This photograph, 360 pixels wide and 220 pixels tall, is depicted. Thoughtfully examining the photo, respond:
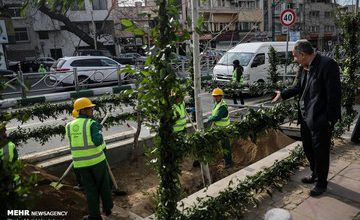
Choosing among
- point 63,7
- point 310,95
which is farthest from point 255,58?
point 63,7

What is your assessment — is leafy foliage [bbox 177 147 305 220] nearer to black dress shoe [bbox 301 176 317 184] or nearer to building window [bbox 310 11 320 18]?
black dress shoe [bbox 301 176 317 184]

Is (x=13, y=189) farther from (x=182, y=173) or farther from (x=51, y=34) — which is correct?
(x=51, y=34)

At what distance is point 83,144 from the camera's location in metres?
4.26

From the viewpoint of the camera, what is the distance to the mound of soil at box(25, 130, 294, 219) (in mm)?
4523

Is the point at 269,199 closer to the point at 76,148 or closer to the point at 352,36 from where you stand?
the point at 76,148

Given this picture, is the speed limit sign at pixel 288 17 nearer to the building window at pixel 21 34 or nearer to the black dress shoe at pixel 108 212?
the black dress shoe at pixel 108 212

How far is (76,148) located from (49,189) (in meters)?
0.89

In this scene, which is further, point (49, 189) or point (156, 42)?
point (49, 189)

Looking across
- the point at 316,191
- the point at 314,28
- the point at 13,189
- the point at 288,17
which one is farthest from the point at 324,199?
the point at 314,28

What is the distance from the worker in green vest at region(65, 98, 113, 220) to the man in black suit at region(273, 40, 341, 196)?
102 inches

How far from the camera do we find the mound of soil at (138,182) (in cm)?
452

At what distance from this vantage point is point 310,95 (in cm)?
382

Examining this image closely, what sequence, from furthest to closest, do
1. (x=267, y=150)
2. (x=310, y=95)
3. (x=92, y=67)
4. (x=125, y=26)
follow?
1. (x=92, y=67)
2. (x=267, y=150)
3. (x=310, y=95)
4. (x=125, y=26)

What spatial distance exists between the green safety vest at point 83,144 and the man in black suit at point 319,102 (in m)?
2.69
